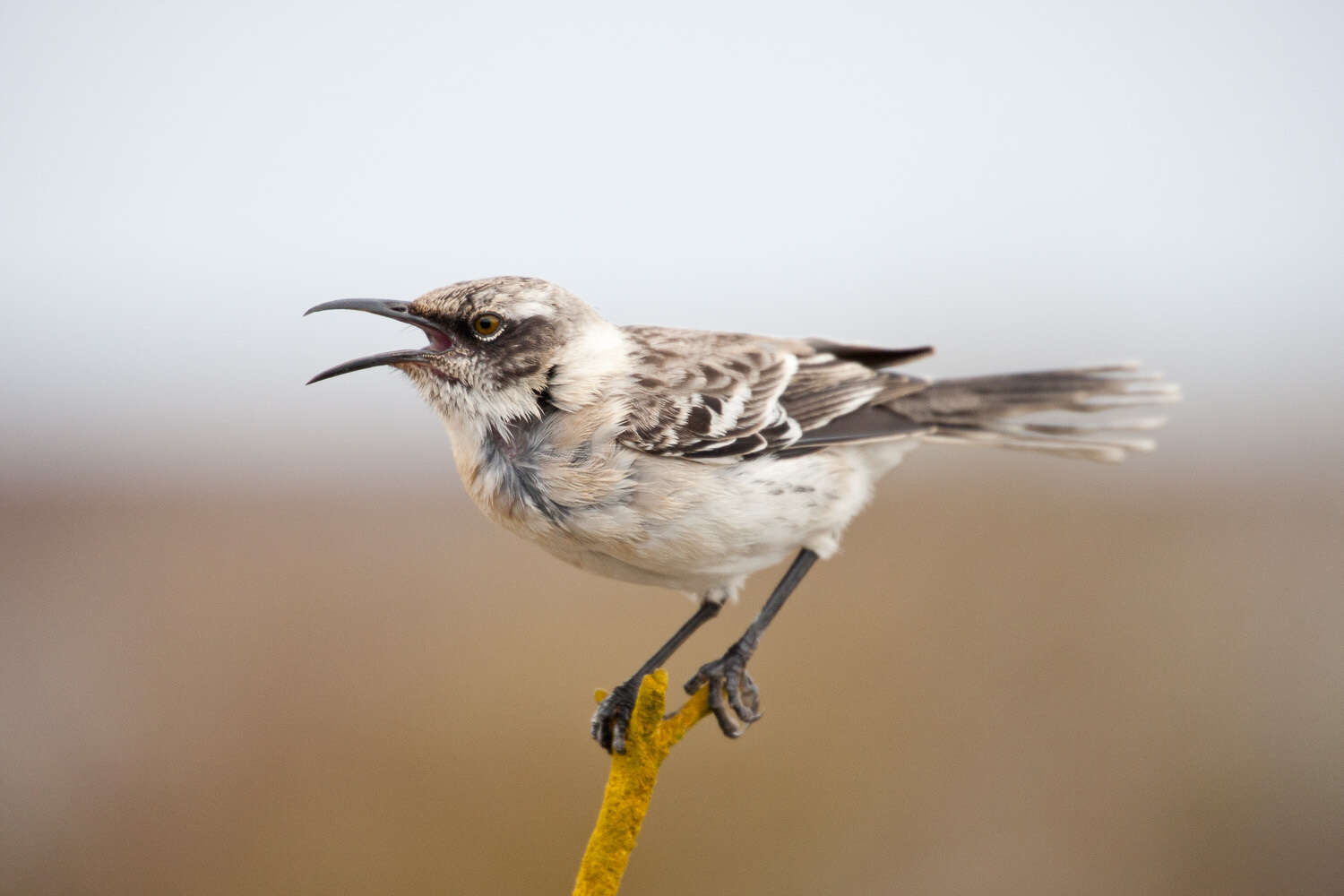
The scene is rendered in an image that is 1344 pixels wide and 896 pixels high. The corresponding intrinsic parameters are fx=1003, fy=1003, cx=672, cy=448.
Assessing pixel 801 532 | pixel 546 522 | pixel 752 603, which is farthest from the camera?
pixel 752 603

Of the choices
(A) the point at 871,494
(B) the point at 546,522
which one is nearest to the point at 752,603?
(A) the point at 871,494

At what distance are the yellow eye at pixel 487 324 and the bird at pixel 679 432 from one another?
12 millimetres

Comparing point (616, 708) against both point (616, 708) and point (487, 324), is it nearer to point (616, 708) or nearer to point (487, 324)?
point (616, 708)

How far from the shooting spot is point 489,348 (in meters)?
2.73

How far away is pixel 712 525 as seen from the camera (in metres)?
2.81

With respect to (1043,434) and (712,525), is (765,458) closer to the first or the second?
(712,525)

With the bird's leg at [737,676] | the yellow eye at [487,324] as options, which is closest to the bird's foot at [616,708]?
the bird's leg at [737,676]

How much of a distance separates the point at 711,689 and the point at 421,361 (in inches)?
47.9

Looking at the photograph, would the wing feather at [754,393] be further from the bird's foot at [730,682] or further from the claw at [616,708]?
the claw at [616,708]

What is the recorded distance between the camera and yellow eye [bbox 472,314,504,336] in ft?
8.87

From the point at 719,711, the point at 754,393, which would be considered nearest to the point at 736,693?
the point at 719,711

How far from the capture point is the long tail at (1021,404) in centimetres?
354

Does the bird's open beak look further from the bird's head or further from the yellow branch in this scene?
the yellow branch

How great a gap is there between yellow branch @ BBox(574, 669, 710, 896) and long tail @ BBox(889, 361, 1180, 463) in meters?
1.76
